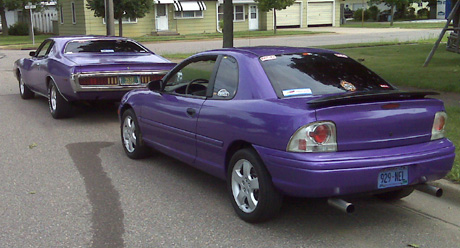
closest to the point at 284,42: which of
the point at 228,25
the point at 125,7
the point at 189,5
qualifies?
the point at 125,7

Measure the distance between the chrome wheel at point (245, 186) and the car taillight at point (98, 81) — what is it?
4793mm

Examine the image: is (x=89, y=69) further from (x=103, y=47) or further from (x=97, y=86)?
(x=103, y=47)

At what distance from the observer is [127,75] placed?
372 inches

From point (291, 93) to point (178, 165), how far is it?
2553mm

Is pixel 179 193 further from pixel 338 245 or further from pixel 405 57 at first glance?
pixel 405 57

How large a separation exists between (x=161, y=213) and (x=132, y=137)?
217cm

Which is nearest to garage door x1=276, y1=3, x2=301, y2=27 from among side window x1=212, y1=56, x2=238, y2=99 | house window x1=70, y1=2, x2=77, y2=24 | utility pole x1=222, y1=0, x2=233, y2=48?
house window x1=70, y1=2, x2=77, y2=24

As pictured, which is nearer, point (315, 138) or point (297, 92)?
point (315, 138)

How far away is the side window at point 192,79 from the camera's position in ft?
19.4

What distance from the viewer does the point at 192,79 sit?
6.30 meters

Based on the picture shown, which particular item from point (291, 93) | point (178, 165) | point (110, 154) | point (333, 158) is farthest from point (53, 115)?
point (333, 158)

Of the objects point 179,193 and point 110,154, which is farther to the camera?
point 110,154

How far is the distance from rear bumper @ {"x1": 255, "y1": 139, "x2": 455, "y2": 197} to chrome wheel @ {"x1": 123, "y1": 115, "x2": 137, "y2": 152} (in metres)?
2.94

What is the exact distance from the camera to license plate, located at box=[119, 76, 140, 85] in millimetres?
9422
